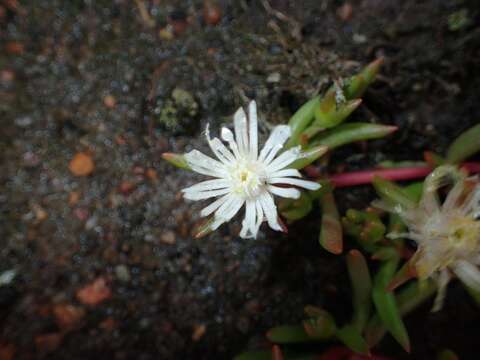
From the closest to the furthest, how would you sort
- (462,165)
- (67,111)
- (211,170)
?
(211,170) < (462,165) < (67,111)

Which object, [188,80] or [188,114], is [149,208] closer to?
[188,114]

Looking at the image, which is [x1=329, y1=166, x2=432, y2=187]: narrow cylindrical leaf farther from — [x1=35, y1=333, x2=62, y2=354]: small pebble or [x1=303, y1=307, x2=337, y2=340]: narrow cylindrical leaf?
[x1=35, y1=333, x2=62, y2=354]: small pebble

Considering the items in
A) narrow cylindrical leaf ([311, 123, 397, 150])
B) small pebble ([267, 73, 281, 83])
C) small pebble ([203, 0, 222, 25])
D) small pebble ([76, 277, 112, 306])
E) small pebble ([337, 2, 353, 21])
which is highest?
small pebble ([203, 0, 222, 25])

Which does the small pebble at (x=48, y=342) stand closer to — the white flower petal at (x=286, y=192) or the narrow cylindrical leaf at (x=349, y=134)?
the white flower petal at (x=286, y=192)

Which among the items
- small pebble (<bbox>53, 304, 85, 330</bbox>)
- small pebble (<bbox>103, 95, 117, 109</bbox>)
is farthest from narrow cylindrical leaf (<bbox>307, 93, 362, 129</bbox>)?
small pebble (<bbox>53, 304, 85, 330</bbox>)

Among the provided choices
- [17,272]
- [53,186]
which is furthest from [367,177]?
[17,272]

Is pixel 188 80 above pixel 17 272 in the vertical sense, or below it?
above

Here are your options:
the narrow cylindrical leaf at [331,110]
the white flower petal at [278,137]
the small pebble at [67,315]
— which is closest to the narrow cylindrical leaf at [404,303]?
the narrow cylindrical leaf at [331,110]
